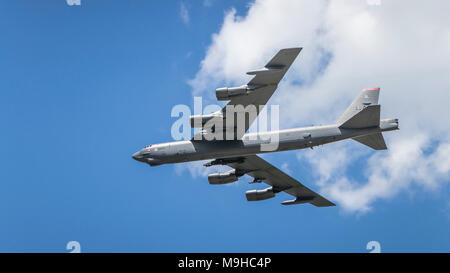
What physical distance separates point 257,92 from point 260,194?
12.9 m

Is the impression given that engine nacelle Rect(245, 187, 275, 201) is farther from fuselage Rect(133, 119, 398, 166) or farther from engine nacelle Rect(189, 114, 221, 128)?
engine nacelle Rect(189, 114, 221, 128)

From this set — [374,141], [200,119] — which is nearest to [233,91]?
[200,119]

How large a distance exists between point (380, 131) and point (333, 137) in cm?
314

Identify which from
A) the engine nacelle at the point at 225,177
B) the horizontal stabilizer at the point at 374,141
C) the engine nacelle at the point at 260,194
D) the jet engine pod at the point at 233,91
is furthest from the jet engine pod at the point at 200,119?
the engine nacelle at the point at 260,194

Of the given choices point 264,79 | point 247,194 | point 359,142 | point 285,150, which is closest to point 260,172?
point 247,194

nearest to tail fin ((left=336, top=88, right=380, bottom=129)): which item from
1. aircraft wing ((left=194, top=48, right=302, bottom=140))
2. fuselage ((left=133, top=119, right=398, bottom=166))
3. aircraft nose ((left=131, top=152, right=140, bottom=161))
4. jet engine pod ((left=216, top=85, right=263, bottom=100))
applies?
fuselage ((left=133, top=119, right=398, bottom=166))

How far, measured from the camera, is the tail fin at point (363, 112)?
1473 inches

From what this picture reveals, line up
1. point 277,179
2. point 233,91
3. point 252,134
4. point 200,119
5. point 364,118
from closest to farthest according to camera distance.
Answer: point 233,91, point 364,118, point 200,119, point 252,134, point 277,179

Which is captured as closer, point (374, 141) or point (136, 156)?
point (374, 141)

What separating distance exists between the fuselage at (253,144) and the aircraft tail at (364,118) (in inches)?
16.1

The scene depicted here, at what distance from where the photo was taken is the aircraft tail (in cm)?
3778

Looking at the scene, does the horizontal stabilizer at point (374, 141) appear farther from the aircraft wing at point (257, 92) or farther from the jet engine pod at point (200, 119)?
the jet engine pod at point (200, 119)

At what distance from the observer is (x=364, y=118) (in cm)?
3778

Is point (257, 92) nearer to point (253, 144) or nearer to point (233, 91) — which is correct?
point (233, 91)
